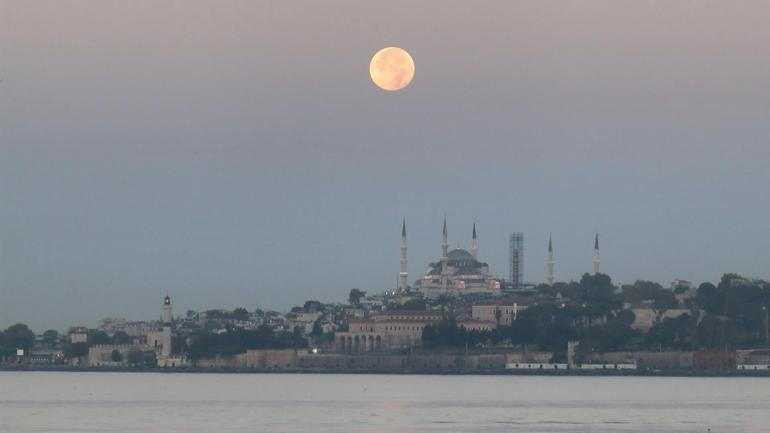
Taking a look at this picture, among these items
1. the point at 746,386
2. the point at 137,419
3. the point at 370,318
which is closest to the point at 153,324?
the point at 370,318

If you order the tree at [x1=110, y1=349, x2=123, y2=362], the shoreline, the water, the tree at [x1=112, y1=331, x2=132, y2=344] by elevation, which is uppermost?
the tree at [x1=112, y1=331, x2=132, y2=344]

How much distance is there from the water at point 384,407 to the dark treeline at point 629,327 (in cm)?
2791

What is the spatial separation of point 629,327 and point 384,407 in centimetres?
7412

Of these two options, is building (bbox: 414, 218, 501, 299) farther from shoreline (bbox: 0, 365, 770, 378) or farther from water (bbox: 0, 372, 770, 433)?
water (bbox: 0, 372, 770, 433)

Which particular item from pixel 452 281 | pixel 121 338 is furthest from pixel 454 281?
pixel 121 338

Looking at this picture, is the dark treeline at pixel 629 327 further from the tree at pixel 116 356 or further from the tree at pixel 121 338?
the tree at pixel 121 338

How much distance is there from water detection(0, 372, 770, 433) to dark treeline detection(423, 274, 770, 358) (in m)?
27.9

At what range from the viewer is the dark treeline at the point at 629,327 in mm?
142125

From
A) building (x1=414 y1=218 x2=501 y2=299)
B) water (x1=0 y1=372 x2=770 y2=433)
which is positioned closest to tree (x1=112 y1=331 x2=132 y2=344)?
building (x1=414 y1=218 x2=501 y2=299)

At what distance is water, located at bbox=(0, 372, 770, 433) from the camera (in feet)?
207

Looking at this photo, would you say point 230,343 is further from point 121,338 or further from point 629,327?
point 629,327

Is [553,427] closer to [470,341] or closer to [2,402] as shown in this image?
[2,402]

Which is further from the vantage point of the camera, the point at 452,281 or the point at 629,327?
the point at 452,281

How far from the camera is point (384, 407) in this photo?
2968 inches
